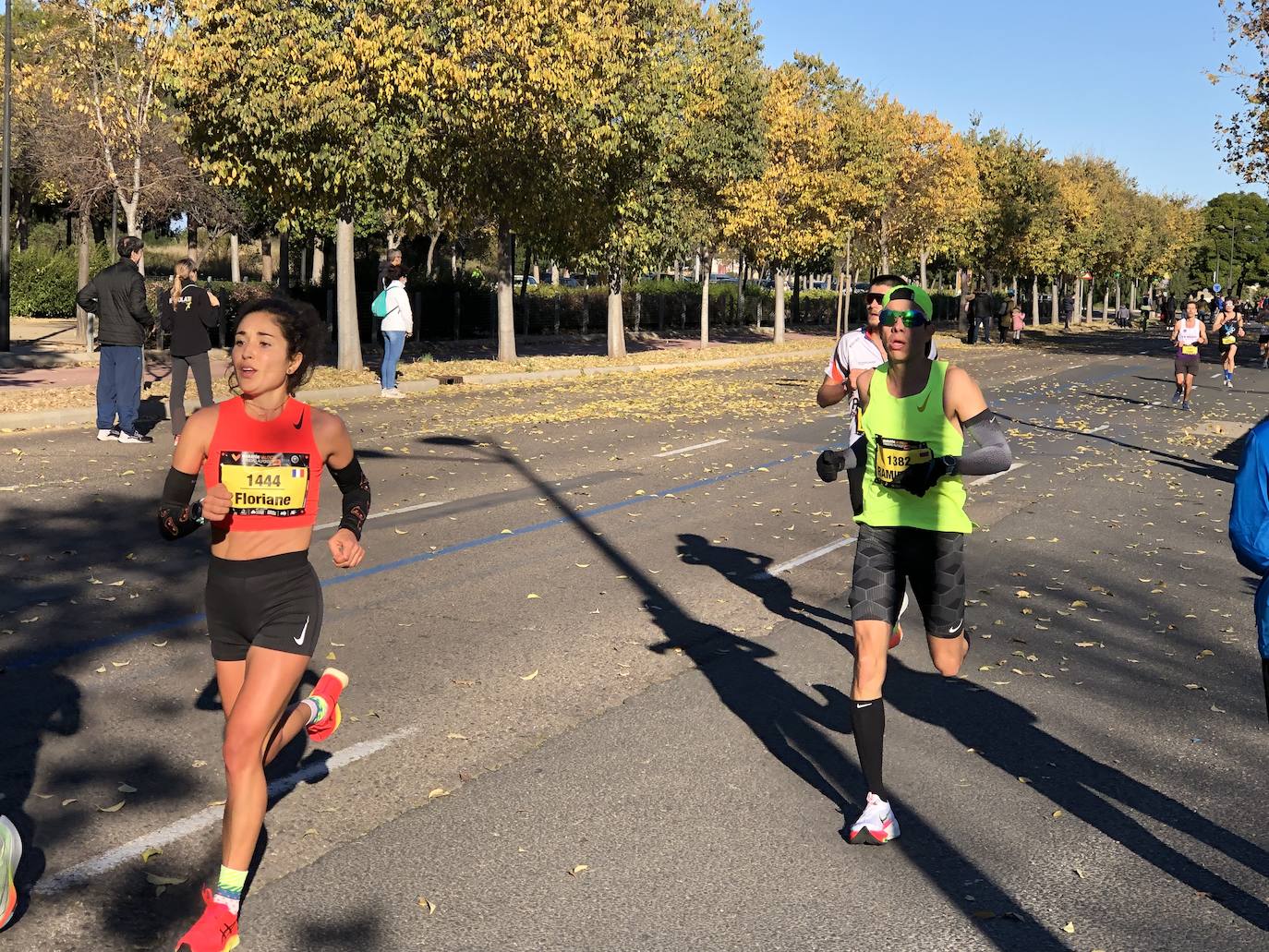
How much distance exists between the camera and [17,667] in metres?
6.08

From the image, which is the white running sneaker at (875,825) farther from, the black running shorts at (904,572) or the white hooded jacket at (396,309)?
the white hooded jacket at (396,309)

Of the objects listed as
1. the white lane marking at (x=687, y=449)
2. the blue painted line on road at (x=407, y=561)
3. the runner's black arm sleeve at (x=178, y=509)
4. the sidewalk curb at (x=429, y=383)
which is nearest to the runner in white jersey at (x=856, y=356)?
the runner's black arm sleeve at (x=178, y=509)

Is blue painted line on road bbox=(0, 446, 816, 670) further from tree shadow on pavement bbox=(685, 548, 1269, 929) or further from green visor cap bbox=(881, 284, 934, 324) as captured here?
green visor cap bbox=(881, 284, 934, 324)

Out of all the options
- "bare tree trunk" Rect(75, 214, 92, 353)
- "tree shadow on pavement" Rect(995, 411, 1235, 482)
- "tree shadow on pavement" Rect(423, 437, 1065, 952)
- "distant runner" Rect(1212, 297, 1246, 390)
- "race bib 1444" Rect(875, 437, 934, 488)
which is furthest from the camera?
"distant runner" Rect(1212, 297, 1246, 390)

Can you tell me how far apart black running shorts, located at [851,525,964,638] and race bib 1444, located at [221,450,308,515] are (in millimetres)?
1962

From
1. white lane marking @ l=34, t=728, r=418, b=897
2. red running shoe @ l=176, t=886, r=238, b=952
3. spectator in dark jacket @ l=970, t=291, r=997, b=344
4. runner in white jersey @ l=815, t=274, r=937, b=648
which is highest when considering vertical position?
spectator in dark jacket @ l=970, t=291, r=997, b=344

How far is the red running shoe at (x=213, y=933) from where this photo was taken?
3418mm

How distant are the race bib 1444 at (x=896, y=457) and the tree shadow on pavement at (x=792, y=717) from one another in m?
1.20

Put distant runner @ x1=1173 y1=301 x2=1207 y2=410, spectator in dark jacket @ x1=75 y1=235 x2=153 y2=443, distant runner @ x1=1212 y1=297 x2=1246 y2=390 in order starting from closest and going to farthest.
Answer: spectator in dark jacket @ x1=75 y1=235 x2=153 y2=443 < distant runner @ x1=1173 y1=301 x2=1207 y2=410 < distant runner @ x1=1212 y1=297 x2=1246 y2=390

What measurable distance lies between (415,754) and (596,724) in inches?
32.0

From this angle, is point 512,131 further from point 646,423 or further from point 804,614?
point 804,614

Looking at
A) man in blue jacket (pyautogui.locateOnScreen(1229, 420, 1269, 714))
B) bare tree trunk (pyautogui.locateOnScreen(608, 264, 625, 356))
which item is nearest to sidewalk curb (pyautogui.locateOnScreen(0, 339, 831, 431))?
bare tree trunk (pyautogui.locateOnScreen(608, 264, 625, 356))

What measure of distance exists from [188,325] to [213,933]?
11.8m

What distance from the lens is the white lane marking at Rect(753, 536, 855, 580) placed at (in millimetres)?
8695
